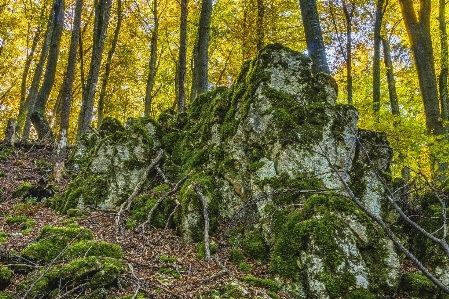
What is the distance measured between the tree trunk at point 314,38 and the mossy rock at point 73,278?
7.18 meters

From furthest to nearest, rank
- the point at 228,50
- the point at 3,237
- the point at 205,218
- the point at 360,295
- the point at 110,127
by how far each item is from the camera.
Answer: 1. the point at 228,50
2. the point at 110,127
3. the point at 205,218
4. the point at 3,237
5. the point at 360,295

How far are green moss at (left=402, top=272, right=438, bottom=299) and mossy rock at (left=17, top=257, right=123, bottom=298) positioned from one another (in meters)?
4.36

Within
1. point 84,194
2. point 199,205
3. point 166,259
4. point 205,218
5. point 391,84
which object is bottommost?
point 166,259

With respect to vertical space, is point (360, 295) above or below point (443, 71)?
below

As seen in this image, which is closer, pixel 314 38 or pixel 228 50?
pixel 314 38

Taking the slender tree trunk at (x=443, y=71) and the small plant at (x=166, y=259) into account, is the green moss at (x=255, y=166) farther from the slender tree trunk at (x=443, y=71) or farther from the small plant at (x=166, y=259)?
the slender tree trunk at (x=443, y=71)

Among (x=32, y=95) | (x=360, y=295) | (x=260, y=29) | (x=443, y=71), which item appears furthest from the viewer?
(x=443, y=71)

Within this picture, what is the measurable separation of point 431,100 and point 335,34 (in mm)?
6131

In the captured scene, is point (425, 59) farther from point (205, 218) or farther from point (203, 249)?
point (203, 249)

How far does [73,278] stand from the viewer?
394 cm

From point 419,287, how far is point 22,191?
349 inches

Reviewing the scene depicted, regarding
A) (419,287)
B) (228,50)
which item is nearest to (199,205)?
(419,287)

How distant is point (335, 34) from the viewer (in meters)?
16.2

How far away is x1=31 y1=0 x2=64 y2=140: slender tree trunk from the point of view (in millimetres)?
15016
